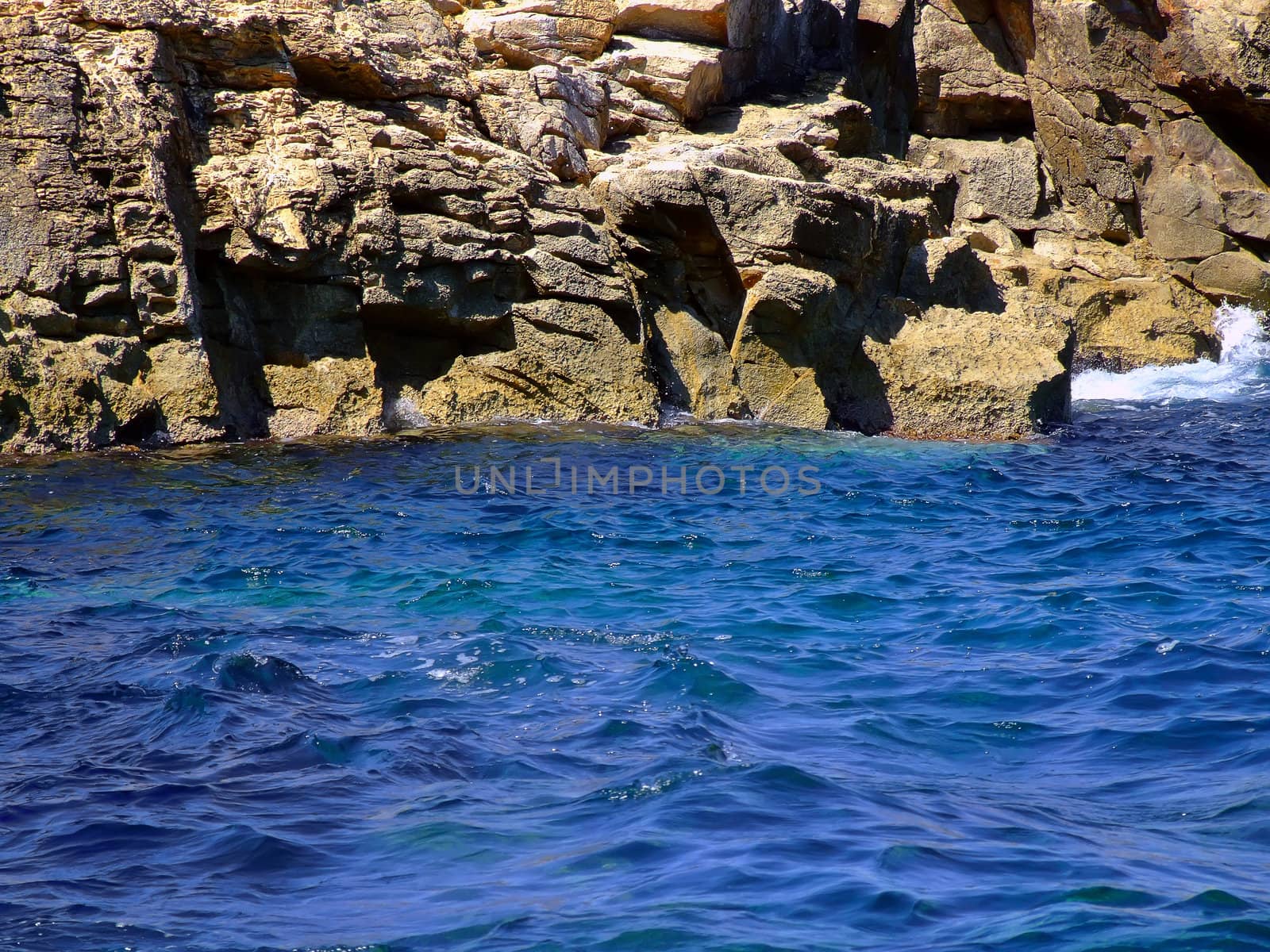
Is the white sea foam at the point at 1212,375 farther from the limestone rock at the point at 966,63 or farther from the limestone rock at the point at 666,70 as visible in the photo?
the limestone rock at the point at 666,70

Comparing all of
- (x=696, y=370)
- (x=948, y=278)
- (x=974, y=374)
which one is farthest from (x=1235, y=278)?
(x=696, y=370)

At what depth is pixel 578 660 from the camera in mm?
6469

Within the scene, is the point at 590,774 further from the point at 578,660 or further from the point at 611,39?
the point at 611,39

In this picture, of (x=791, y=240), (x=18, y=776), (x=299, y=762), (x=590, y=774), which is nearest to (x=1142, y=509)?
(x=791, y=240)

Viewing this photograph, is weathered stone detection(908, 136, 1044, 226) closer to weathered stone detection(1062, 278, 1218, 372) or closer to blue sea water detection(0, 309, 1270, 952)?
weathered stone detection(1062, 278, 1218, 372)

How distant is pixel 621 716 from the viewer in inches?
A: 223

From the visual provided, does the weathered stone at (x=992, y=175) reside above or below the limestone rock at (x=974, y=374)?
above

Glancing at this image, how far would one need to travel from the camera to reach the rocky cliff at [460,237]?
11398 mm

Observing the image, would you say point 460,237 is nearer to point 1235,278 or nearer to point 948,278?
point 948,278

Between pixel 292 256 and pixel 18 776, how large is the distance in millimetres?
8105

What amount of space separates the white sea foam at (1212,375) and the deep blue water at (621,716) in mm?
7036

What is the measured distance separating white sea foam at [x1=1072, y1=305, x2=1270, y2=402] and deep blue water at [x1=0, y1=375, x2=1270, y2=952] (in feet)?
23.1

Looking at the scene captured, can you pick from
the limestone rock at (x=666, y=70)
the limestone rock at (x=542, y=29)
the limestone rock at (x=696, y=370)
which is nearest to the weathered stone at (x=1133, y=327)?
the limestone rock at (x=666, y=70)

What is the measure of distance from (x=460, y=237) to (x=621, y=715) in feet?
26.5
